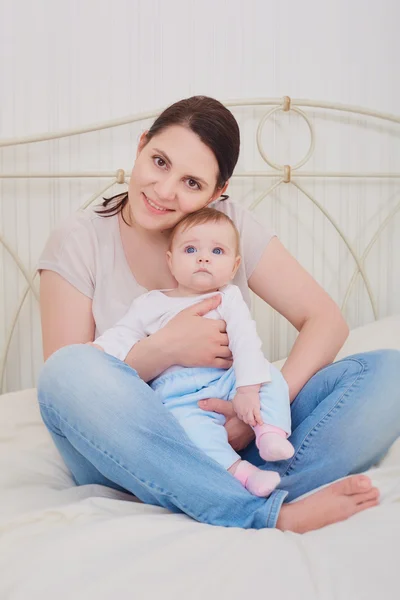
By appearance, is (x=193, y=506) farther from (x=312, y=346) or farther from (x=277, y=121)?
(x=277, y=121)

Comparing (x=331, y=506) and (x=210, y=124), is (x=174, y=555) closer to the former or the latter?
(x=331, y=506)

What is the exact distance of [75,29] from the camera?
6.37ft

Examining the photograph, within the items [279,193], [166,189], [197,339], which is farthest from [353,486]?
[279,193]

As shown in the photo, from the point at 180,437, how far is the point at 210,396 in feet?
0.51

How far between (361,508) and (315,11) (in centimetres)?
155

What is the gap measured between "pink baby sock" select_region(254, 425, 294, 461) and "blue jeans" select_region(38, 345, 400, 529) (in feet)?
0.18

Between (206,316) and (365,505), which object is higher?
(206,316)

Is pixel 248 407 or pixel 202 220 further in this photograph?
pixel 202 220

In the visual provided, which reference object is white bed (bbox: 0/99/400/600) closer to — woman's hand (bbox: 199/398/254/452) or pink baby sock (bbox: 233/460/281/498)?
pink baby sock (bbox: 233/460/281/498)

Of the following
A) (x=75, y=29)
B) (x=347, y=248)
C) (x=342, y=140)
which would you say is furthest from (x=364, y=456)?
(x=75, y=29)

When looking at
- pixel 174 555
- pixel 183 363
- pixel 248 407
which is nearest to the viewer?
pixel 174 555

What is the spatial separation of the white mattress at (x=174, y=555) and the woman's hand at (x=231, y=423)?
0.61 feet

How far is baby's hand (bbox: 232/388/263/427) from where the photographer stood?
1.14 meters

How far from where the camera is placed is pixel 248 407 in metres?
1.15
